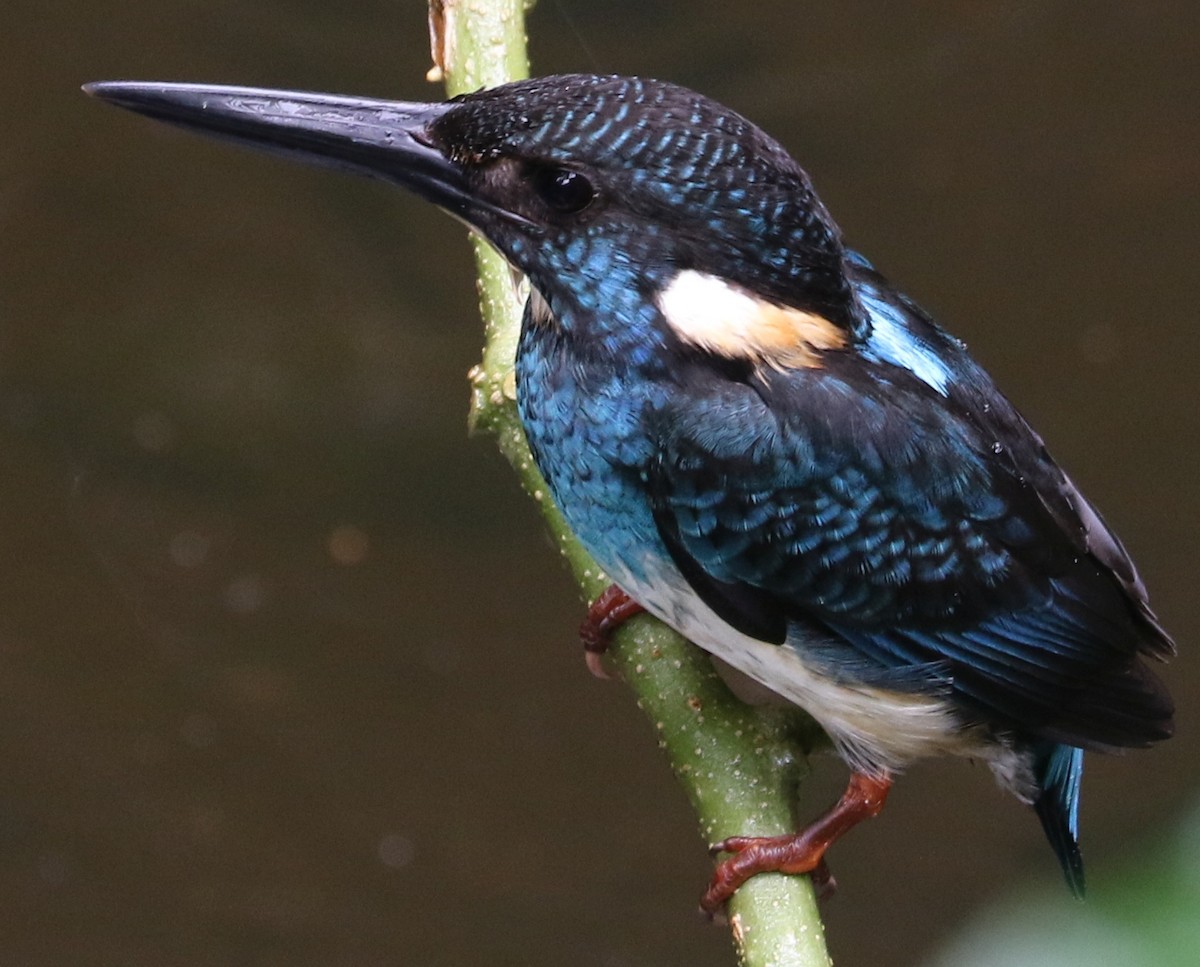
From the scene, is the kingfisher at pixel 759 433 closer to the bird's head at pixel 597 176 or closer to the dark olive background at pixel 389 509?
the bird's head at pixel 597 176

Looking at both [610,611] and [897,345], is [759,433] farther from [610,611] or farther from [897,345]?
[610,611]

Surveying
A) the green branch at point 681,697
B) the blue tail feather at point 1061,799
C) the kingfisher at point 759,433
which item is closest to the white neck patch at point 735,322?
the kingfisher at point 759,433

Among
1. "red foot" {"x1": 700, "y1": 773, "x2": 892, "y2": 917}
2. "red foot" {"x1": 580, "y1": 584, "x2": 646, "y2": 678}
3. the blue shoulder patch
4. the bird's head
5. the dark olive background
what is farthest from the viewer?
the dark olive background

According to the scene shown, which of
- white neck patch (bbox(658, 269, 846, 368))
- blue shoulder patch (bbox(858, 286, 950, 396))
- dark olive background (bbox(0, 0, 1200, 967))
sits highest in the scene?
white neck patch (bbox(658, 269, 846, 368))

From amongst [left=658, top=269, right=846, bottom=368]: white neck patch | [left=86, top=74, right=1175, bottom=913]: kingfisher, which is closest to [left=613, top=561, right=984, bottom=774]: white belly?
[left=86, top=74, right=1175, bottom=913]: kingfisher

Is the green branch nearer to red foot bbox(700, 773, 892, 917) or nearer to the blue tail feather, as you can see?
red foot bbox(700, 773, 892, 917)

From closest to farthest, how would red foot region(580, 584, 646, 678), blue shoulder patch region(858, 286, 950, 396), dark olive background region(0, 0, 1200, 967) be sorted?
1. blue shoulder patch region(858, 286, 950, 396)
2. red foot region(580, 584, 646, 678)
3. dark olive background region(0, 0, 1200, 967)

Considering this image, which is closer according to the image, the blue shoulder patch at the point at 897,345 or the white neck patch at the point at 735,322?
the white neck patch at the point at 735,322

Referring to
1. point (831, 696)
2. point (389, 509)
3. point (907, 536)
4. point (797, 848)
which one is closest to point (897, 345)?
point (907, 536)
